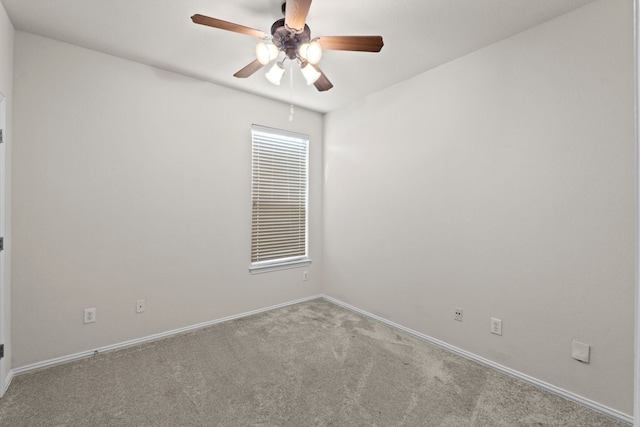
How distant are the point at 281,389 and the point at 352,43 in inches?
95.3

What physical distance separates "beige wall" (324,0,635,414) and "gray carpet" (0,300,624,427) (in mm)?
335

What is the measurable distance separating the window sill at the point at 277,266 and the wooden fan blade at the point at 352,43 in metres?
2.50

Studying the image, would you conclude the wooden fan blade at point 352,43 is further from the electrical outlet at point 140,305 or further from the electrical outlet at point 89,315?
the electrical outlet at point 89,315

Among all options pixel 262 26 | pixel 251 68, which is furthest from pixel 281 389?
pixel 262 26

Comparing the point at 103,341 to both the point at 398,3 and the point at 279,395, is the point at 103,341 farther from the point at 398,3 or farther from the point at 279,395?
the point at 398,3

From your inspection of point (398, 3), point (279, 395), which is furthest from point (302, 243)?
point (398, 3)

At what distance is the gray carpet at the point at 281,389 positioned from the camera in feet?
5.77

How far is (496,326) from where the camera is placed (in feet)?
7.59

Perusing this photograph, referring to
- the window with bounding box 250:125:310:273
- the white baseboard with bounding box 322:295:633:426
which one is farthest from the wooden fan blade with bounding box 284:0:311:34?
the white baseboard with bounding box 322:295:633:426

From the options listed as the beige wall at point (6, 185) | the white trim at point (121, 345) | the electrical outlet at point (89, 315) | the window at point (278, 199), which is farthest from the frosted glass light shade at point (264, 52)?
the white trim at point (121, 345)

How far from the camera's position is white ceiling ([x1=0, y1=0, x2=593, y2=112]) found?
6.25ft

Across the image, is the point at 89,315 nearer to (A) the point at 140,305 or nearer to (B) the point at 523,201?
(A) the point at 140,305

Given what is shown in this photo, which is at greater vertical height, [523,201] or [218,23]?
[218,23]

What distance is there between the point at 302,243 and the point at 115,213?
7.13 ft
